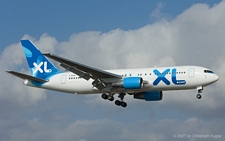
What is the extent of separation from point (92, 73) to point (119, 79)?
3112mm

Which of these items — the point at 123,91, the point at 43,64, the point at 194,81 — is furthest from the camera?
the point at 43,64

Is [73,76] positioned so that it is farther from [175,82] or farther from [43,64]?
[175,82]

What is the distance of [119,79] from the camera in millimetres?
53906

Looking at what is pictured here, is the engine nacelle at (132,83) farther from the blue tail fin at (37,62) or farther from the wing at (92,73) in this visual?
the blue tail fin at (37,62)

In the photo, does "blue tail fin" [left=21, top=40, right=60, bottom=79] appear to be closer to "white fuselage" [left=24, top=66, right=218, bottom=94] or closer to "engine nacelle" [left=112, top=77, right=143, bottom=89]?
"white fuselage" [left=24, top=66, right=218, bottom=94]

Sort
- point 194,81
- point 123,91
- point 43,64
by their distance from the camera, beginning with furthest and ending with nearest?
point 43,64, point 123,91, point 194,81

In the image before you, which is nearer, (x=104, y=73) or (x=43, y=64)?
(x=104, y=73)

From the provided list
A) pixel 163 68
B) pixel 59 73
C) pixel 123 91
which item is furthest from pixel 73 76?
pixel 163 68

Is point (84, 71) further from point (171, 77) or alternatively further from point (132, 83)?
point (171, 77)

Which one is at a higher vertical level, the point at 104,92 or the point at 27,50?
the point at 27,50

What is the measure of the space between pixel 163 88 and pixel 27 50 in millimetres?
19797

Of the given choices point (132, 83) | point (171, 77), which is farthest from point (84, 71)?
point (171, 77)

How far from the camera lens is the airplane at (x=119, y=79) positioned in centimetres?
5169

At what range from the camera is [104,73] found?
52750mm
